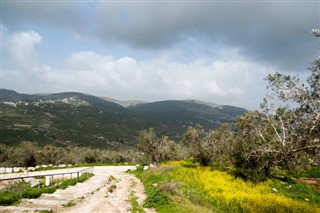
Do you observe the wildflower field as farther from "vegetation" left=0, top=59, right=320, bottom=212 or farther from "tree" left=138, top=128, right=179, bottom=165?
"tree" left=138, top=128, right=179, bottom=165

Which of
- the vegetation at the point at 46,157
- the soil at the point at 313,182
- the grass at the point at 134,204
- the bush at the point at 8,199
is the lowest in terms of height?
the vegetation at the point at 46,157

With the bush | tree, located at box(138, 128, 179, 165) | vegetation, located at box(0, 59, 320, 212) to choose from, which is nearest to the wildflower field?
vegetation, located at box(0, 59, 320, 212)

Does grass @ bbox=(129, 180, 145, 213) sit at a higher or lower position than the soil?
higher

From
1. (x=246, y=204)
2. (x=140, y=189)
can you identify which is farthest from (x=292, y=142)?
(x=140, y=189)

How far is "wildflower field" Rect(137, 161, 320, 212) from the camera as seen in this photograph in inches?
935

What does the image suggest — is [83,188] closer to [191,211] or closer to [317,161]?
[191,211]

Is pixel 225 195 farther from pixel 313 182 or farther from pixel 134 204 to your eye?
pixel 313 182

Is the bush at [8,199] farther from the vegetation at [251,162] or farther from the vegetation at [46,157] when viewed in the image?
the vegetation at [46,157]

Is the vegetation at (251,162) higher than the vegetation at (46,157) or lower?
higher

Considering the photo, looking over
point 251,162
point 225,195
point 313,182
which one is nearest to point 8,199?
point 225,195

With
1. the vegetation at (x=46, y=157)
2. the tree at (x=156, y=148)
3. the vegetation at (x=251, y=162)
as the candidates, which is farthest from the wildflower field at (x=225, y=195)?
the vegetation at (x=46, y=157)

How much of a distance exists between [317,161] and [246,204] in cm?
881

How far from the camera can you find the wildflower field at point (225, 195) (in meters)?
23.8

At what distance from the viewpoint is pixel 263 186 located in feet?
112
